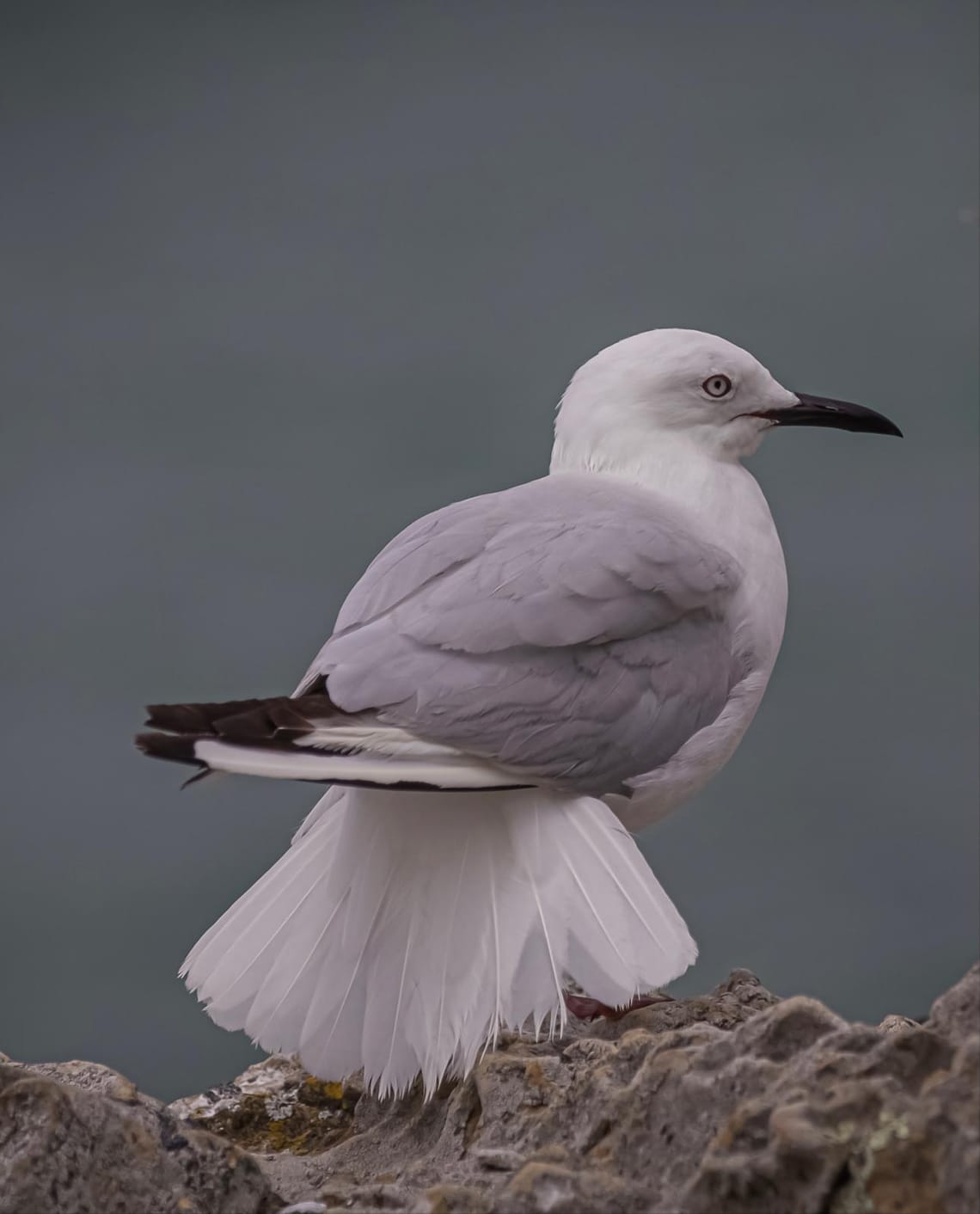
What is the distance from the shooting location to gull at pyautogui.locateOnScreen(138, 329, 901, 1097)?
252 centimetres

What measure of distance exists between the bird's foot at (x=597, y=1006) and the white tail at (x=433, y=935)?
0.68ft

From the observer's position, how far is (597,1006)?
291cm

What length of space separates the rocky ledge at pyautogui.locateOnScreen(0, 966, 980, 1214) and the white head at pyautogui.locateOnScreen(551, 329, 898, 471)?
102cm

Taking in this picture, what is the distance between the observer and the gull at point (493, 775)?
99.3 inches

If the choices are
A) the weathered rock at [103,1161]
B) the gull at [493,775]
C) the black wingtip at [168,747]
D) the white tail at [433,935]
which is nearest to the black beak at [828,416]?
the gull at [493,775]

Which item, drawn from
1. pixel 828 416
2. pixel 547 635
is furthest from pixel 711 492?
pixel 547 635

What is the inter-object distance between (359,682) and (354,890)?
0.47 meters

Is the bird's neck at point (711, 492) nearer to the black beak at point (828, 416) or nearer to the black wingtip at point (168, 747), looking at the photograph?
the black beak at point (828, 416)

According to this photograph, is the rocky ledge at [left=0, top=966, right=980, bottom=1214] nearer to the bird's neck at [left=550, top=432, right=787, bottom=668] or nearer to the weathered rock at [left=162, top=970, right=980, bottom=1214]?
the weathered rock at [left=162, top=970, right=980, bottom=1214]

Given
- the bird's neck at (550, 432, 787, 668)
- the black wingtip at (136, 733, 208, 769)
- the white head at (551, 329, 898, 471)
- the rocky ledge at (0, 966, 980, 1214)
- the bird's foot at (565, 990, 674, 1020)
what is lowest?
the bird's foot at (565, 990, 674, 1020)

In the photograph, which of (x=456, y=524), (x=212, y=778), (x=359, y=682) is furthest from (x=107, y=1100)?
(x=456, y=524)

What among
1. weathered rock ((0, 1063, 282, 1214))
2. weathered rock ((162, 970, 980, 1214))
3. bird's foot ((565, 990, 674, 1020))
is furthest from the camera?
bird's foot ((565, 990, 674, 1020))

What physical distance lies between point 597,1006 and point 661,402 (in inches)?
43.2

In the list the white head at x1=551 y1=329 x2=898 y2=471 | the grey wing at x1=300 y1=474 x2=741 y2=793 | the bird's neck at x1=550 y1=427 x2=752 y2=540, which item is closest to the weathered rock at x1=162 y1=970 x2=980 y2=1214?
the grey wing at x1=300 y1=474 x2=741 y2=793
